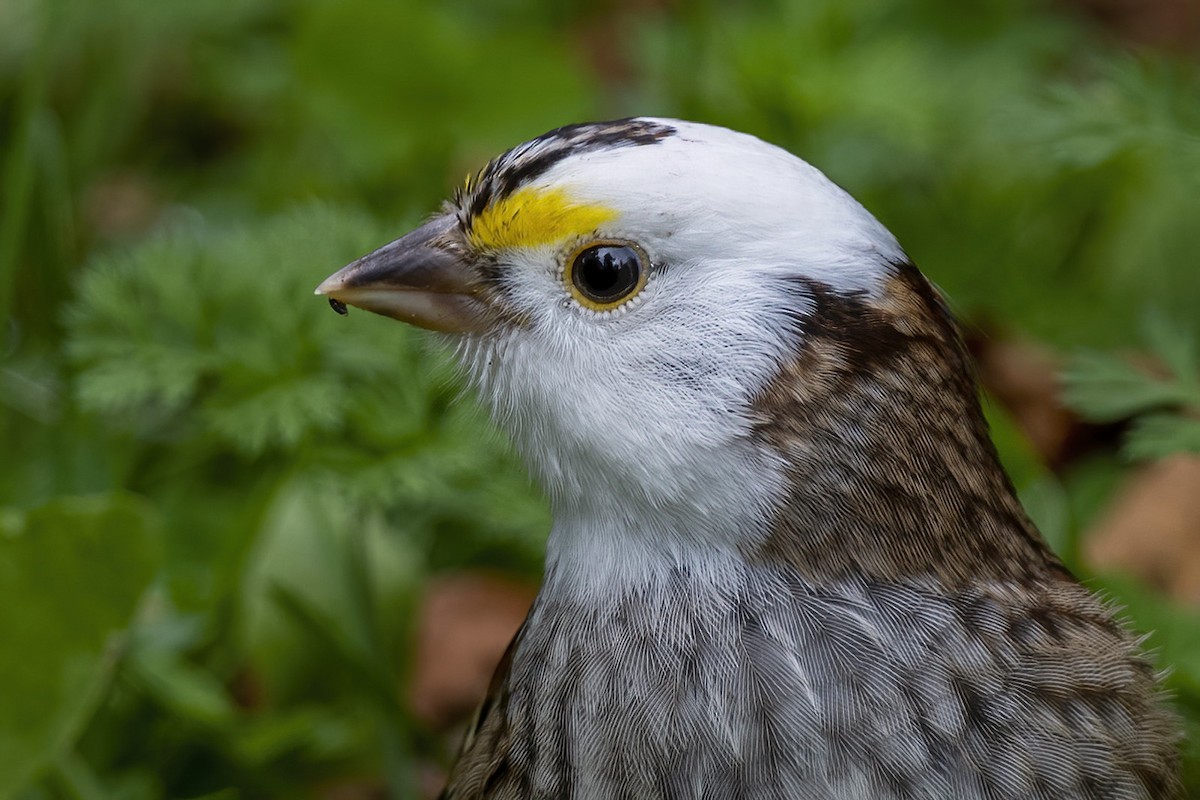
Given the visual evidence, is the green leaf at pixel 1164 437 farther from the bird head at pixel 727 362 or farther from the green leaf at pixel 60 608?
the green leaf at pixel 60 608

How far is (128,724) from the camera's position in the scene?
90.3 inches

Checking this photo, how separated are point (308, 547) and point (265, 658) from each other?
17 centimetres

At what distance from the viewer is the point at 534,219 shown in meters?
1.58

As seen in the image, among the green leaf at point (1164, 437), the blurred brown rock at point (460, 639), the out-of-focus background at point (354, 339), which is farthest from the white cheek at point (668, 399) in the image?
the blurred brown rock at point (460, 639)

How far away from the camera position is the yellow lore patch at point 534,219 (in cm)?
155

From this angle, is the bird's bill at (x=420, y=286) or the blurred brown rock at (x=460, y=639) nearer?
the bird's bill at (x=420, y=286)

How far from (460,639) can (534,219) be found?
51.1 inches

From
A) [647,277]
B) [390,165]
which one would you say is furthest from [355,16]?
[647,277]

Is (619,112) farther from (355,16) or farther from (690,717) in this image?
(690,717)

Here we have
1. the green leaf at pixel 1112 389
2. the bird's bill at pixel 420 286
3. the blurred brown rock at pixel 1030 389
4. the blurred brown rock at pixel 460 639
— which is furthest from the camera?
the blurred brown rock at pixel 1030 389

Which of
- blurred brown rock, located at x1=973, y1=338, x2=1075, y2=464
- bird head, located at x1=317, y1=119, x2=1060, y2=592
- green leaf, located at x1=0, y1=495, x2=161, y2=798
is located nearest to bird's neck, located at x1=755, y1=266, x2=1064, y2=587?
bird head, located at x1=317, y1=119, x2=1060, y2=592

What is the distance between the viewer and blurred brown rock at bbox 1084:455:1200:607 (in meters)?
2.70

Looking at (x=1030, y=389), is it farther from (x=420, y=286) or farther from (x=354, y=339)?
(x=420, y=286)

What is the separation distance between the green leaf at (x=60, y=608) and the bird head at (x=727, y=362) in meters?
0.66
